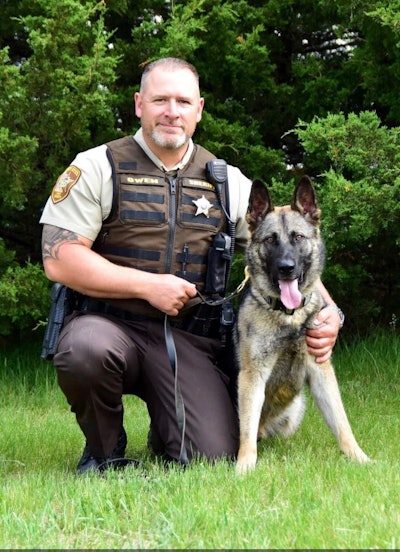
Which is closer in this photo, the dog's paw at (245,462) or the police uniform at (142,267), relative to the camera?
the dog's paw at (245,462)

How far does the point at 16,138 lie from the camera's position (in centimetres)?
563

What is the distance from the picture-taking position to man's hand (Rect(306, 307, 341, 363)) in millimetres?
3871

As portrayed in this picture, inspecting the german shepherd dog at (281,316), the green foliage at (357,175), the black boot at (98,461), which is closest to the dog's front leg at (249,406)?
the german shepherd dog at (281,316)

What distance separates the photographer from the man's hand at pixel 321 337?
3871 millimetres

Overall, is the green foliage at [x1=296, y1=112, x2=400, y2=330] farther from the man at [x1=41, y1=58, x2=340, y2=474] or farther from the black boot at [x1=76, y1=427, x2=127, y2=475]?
the black boot at [x1=76, y1=427, x2=127, y2=475]

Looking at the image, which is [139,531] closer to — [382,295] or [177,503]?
[177,503]

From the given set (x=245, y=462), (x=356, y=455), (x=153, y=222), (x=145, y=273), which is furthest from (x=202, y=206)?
(x=356, y=455)

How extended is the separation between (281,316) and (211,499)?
1.20 meters

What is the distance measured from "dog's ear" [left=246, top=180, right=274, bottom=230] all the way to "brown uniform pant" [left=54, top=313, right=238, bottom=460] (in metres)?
0.73

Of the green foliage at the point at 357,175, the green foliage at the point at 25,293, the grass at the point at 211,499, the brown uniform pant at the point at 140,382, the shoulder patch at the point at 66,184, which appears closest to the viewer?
the grass at the point at 211,499

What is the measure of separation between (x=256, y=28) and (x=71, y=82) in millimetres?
1631

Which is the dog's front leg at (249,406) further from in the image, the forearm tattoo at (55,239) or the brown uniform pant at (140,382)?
the forearm tattoo at (55,239)

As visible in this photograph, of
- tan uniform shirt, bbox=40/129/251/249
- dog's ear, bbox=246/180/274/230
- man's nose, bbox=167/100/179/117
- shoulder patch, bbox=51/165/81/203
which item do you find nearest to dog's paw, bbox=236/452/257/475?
dog's ear, bbox=246/180/274/230

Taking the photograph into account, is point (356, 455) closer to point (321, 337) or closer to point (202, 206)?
point (321, 337)
